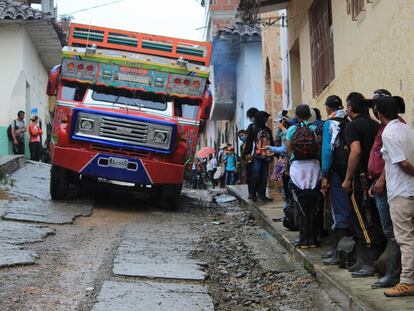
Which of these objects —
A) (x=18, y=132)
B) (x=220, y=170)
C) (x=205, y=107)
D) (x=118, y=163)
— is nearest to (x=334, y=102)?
(x=118, y=163)

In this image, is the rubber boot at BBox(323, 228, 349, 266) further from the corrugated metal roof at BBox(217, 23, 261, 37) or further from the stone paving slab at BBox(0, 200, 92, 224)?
the corrugated metal roof at BBox(217, 23, 261, 37)

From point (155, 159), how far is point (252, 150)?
63.0 inches

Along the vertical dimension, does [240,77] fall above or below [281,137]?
above

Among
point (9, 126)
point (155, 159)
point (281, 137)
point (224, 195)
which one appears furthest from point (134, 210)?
point (9, 126)

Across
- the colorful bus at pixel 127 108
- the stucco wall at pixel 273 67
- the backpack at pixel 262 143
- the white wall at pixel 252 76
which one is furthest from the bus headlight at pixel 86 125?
the white wall at pixel 252 76

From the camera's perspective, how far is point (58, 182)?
1065 cm

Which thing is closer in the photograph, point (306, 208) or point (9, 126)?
point (306, 208)

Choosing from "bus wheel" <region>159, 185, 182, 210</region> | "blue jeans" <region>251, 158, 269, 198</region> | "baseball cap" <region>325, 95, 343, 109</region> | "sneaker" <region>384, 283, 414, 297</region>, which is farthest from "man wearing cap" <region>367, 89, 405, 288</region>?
"bus wheel" <region>159, 185, 182, 210</region>

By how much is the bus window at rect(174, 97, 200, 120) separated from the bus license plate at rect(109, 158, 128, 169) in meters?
1.45

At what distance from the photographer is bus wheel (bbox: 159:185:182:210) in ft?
35.0

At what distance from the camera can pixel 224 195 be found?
14688 millimetres

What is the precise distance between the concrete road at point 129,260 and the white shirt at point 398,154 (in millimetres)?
1401

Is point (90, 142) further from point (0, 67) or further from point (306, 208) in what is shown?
point (0, 67)

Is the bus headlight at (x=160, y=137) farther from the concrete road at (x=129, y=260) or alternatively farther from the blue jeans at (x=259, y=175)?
the blue jeans at (x=259, y=175)
